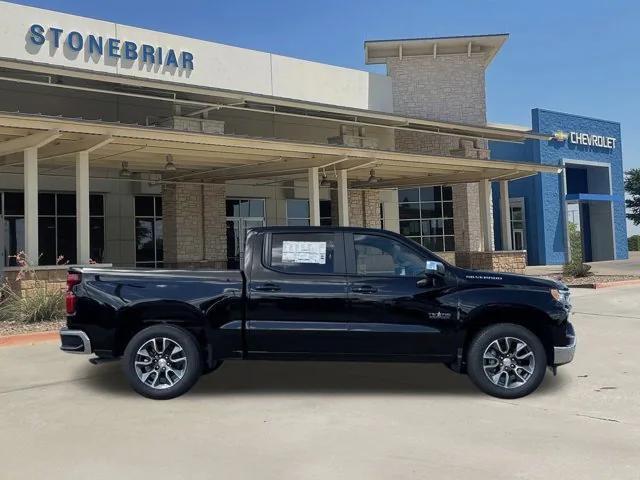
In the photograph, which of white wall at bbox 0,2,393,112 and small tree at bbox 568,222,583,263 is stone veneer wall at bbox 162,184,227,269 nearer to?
white wall at bbox 0,2,393,112

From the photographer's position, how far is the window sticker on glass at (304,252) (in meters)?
6.75

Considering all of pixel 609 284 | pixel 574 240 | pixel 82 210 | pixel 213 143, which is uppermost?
pixel 213 143

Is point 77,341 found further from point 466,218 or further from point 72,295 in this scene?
point 466,218

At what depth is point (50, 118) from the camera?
38.7ft

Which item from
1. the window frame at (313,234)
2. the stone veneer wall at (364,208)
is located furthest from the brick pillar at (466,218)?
the window frame at (313,234)

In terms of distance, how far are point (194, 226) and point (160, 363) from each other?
14.1 meters

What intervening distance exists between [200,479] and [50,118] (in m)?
9.47

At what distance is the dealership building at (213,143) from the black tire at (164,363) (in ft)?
22.9

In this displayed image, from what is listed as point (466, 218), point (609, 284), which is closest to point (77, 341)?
point (609, 284)

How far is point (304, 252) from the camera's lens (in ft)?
22.3

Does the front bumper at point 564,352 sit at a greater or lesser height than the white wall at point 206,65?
lesser

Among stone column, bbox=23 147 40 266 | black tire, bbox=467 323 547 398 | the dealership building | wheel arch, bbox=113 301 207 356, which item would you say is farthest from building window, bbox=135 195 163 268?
black tire, bbox=467 323 547 398

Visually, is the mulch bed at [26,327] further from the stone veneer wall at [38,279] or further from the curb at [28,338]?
the stone veneer wall at [38,279]

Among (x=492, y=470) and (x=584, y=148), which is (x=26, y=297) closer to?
(x=492, y=470)
